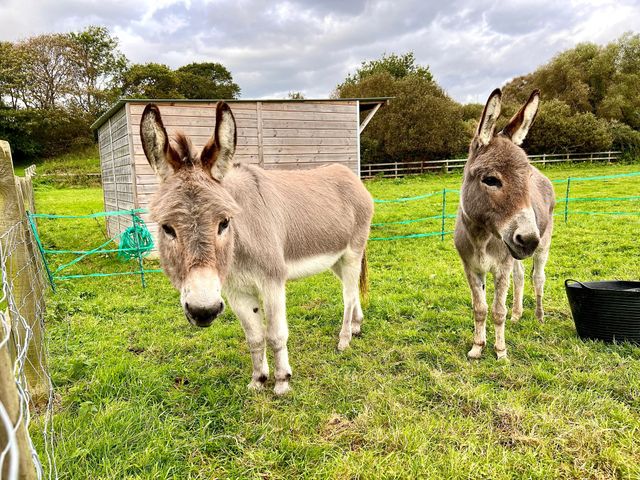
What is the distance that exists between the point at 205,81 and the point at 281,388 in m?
47.4

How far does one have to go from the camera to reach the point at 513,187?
9.83 ft

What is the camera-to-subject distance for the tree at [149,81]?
38031 millimetres

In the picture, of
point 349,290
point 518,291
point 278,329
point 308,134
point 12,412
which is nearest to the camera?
point 12,412

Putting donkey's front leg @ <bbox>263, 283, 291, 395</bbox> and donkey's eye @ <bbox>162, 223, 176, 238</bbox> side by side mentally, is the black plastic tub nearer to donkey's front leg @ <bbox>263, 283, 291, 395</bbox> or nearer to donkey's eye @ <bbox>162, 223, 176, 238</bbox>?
donkey's front leg @ <bbox>263, 283, 291, 395</bbox>

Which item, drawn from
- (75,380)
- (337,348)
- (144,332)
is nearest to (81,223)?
(144,332)

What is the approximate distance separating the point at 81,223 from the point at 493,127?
48.2 feet

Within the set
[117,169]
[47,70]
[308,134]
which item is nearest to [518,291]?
[308,134]

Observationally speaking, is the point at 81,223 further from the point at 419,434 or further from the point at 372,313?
the point at 419,434

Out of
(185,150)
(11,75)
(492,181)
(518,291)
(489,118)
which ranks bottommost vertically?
(518,291)

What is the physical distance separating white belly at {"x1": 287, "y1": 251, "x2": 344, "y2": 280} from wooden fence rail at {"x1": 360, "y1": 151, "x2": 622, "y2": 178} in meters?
22.9

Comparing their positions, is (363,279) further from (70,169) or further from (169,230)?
(70,169)

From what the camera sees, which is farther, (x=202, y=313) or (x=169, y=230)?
(x=169, y=230)

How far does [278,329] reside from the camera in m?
3.26

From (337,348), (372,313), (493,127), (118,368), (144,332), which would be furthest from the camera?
(372,313)
